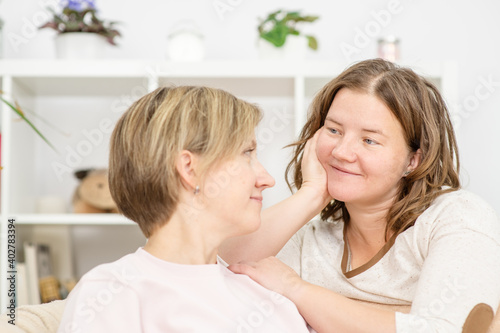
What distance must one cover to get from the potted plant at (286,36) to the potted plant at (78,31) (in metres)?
0.65

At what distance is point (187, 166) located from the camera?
1.06 meters

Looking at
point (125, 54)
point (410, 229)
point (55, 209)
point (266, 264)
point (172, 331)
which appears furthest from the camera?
point (125, 54)

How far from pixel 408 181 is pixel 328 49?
132cm

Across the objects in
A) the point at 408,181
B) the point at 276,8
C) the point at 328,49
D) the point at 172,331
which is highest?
the point at 276,8

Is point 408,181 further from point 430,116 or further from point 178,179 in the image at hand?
point 178,179

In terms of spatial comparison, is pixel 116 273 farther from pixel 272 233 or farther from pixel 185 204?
pixel 272 233

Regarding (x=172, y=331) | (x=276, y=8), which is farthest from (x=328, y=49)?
(x=172, y=331)

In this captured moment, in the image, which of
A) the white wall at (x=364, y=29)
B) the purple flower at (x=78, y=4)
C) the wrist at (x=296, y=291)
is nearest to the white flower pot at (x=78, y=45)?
the purple flower at (x=78, y=4)

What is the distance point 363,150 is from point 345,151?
42mm

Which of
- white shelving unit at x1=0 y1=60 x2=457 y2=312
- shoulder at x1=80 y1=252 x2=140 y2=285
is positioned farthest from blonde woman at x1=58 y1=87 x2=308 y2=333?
white shelving unit at x1=0 y1=60 x2=457 y2=312

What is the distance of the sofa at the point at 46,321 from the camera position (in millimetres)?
1089

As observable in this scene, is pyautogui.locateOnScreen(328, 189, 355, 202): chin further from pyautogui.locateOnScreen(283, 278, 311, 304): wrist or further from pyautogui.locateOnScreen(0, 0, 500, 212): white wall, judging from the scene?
pyautogui.locateOnScreen(0, 0, 500, 212): white wall

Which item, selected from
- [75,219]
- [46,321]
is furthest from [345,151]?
[75,219]

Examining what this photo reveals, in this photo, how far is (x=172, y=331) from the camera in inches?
38.8
